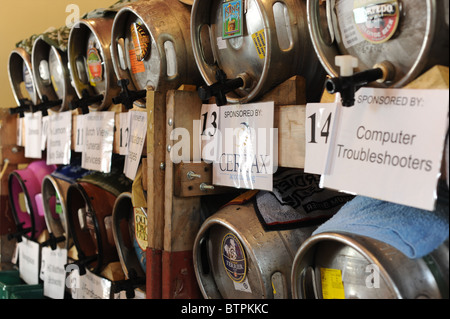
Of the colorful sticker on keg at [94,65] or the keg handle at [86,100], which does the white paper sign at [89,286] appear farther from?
the colorful sticker on keg at [94,65]

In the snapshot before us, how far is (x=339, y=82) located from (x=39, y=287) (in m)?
2.40

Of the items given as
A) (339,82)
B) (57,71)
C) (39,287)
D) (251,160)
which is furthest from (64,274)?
(339,82)

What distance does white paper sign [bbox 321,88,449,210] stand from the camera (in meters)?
0.84

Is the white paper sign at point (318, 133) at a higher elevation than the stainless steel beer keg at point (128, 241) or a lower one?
higher

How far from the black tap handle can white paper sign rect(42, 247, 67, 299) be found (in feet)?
6.54

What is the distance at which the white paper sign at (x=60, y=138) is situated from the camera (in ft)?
7.86

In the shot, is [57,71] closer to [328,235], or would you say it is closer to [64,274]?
[64,274]

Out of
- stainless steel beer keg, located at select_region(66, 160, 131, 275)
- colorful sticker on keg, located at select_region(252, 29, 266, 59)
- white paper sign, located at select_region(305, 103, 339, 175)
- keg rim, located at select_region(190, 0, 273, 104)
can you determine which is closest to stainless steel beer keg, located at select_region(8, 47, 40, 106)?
stainless steel beer keg, located at select_region(66, 160, 131, 275)

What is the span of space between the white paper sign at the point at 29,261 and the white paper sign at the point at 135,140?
4.42ft

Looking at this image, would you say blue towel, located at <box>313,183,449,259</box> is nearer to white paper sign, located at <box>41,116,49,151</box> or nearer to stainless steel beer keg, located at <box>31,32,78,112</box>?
stainless steel beer keg, located at <box>31,32,78,112</box>

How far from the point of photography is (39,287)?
9.20ft

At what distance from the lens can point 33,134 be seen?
2836 millimetres

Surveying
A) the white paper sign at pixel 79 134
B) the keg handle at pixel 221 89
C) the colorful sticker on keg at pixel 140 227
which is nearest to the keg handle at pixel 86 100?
the white paper sign at pixel 79 134
